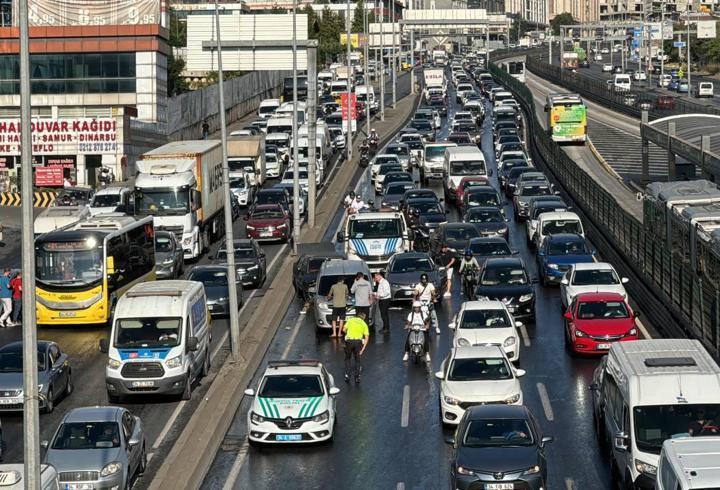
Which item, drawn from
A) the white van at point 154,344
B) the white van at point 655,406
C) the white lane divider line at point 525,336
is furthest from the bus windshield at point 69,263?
the white van at point 655,406

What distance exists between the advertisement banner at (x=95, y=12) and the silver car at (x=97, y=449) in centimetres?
6656

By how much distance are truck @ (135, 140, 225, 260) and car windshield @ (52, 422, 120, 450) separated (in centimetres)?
2451

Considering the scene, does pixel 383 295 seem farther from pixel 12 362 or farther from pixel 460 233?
pixel 460 233

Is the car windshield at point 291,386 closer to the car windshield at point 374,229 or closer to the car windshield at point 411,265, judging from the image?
the car windshield at point 411,265

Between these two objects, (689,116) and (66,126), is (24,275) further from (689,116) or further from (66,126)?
(66,126)

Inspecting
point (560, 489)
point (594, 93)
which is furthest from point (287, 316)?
point (594, 93)

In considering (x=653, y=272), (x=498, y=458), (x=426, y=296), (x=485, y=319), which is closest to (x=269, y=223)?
(x=653, y=272)

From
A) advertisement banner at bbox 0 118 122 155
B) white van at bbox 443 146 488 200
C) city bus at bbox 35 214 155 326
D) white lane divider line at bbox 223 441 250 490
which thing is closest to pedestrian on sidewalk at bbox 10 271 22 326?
city bus at bbox 35 214 155 326

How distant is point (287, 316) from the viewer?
40469mm

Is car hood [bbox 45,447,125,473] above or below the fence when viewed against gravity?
below

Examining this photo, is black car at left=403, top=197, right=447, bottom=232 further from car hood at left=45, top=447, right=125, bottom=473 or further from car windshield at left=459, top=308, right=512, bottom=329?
car hood at left=45, top=447, right=125, bottom=473

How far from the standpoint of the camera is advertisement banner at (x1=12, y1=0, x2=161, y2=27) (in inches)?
3460

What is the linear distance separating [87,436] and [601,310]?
14074 mm

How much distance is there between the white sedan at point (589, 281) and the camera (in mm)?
37188
